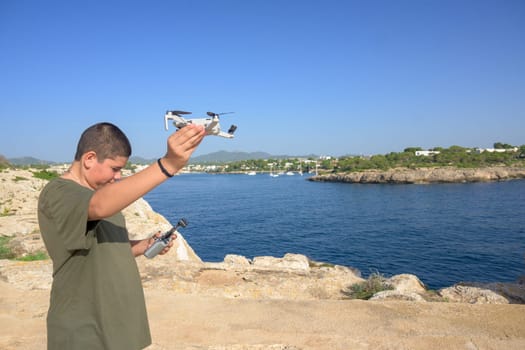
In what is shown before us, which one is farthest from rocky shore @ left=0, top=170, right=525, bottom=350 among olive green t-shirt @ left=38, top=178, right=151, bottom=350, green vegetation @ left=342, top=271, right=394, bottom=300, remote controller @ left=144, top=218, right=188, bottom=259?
olive green t-shirt @ left=38, top=178, right=151, bottom=350

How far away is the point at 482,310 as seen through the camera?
649cm

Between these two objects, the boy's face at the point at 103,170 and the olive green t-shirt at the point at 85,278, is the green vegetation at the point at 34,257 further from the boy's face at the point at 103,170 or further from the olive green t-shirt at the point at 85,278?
the boy's face at the point at 103,170

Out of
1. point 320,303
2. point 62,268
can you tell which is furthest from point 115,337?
point 320,303

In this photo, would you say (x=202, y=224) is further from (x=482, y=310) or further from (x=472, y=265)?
(x=482, y=310)

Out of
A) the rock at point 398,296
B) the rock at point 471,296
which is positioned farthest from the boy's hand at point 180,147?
the rock at point 471,296

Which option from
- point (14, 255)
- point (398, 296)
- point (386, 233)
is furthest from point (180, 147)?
point (386, 233)

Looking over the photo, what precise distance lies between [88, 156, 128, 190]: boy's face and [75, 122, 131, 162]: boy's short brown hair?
2 centimetres

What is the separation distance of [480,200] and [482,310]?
59.6 m

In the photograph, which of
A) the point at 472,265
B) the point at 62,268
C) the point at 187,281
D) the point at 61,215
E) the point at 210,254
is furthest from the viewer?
the point at 210,254

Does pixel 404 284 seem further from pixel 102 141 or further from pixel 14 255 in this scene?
pixel 14 255

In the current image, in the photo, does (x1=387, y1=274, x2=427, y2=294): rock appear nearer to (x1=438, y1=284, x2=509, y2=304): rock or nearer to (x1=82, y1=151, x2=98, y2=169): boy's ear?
(x1=438, y1=284, x2=509, y2=304): rock

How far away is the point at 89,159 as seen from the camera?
72.7 inches

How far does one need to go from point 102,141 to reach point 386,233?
37.7 metres

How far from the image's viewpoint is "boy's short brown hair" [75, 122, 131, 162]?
1.84 meters
